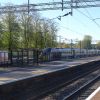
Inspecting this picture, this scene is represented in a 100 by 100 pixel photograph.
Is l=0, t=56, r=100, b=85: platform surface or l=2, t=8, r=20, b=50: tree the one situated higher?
l=2, t=8, r=20, b=50: tree

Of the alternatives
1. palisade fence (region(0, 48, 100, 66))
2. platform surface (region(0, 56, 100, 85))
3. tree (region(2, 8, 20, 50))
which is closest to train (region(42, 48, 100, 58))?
palisade fence (region(0, 48, 100, 66))

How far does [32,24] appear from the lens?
72.4 metres

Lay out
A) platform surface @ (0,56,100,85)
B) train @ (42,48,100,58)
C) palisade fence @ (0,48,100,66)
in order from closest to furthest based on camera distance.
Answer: platform surface @ (0,56,100,85)
palisade fence @ (0,48,100,66)
train @ (42,48,100,58)

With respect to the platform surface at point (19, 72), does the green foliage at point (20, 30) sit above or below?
above

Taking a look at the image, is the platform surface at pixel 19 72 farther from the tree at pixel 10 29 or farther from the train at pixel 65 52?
the train at pixel 65 52

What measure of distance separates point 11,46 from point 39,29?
50.4 ft

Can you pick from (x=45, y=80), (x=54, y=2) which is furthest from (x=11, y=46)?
(x=45, y=80)

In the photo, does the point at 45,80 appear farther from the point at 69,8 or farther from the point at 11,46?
the point at 11,46

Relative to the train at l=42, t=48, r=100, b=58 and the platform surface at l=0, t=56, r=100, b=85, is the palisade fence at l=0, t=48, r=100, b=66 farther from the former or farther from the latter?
the platform surface at l=0, t=56, r=100, b=85

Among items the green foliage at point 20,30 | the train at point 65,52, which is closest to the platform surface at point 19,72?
the green foliage at point 20,30

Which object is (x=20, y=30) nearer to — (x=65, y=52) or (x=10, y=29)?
(x=10, y=29)

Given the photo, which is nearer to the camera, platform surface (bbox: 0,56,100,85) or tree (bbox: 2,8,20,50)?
platform surface (bbox: 0,56,100,85)

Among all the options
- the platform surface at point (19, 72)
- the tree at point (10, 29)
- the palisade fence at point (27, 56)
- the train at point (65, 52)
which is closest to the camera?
the platform surface at point (19, 72)

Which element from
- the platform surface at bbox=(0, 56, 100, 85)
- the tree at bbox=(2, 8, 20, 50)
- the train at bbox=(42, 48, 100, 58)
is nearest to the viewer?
the platform surface at bbox=(0, 56, 100, 85)
